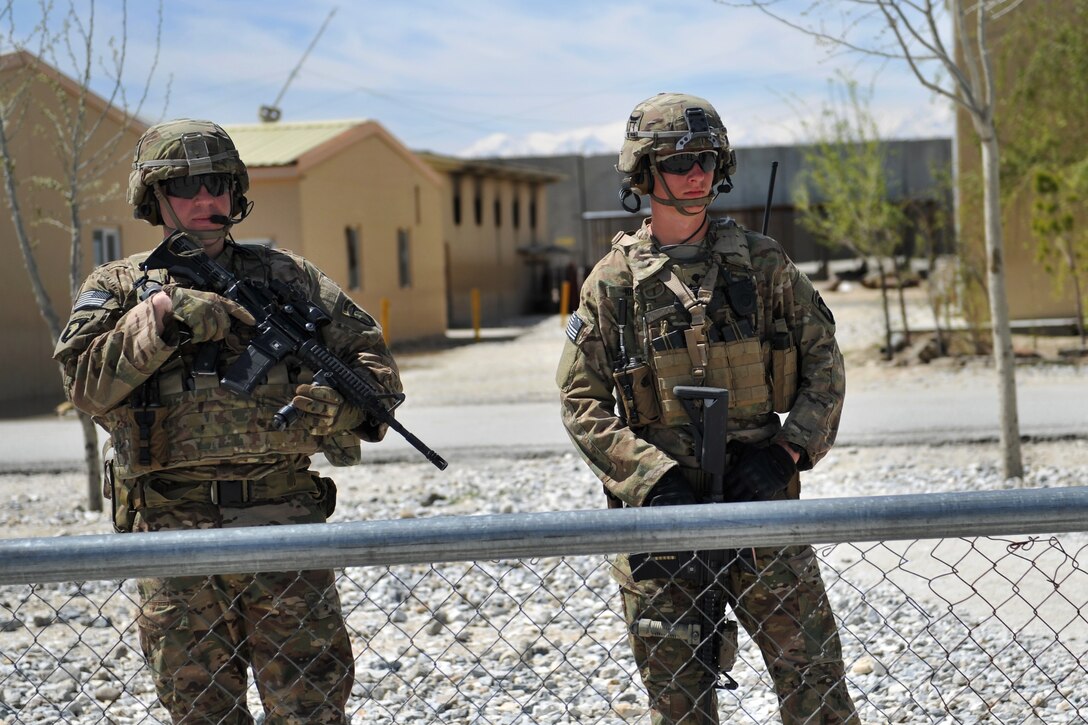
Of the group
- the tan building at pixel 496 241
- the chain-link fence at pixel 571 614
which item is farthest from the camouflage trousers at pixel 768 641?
the tan building at pixel 496 241

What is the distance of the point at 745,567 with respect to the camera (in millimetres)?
2830

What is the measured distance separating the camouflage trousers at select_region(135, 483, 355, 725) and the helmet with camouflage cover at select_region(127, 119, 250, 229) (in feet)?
2.98

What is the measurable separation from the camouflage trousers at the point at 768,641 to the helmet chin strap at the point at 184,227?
1387 millimetres

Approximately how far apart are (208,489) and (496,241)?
29254 millimetres

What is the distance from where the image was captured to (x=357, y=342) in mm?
3076

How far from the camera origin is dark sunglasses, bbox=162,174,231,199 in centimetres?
299

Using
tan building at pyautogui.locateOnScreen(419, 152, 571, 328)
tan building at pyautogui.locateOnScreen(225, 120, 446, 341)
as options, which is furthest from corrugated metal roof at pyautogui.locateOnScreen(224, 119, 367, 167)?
tan building at pyautogui.locateOnScreen(419, 152, 571, 328)

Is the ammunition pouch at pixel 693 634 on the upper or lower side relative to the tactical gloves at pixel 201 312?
lower

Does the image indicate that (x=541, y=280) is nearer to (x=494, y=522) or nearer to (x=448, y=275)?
(x=448, y=275)

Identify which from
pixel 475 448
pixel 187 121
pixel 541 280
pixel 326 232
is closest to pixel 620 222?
pixel 541 280

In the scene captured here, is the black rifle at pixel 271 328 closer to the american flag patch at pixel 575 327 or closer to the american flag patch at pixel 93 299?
the american flag patch at pixel 93 299

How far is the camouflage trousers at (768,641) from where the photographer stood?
9.08 ft

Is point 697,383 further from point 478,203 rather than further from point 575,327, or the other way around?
point 478,203

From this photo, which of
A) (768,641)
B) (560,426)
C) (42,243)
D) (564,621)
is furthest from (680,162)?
(42,243)
